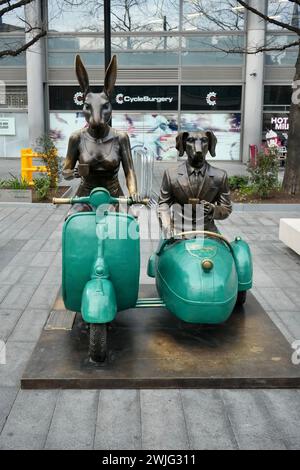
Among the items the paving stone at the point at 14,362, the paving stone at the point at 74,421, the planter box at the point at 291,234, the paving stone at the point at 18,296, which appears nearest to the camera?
the paving stone at the point at 74,421

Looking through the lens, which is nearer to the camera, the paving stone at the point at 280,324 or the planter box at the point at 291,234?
the paving stone at the point at 280,324

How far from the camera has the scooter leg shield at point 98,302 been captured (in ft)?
11.4

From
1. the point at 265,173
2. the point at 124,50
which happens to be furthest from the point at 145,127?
the point at 265,173

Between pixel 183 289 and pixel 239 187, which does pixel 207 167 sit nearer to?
pixel 183 289

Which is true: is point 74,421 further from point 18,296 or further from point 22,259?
point 22,259

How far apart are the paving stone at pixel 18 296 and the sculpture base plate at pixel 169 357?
0.98 m

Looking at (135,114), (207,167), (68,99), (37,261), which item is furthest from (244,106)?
(207,167)

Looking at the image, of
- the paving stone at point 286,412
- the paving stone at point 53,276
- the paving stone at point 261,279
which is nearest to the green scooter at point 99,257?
the paving stone at point 286,412

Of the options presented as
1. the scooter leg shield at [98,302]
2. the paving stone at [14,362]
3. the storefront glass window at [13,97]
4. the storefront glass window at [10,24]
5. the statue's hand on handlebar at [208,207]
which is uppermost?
the storefront glass window at [10,24]

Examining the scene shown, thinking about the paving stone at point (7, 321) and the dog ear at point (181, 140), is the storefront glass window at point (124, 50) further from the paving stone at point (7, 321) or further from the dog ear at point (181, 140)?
the paving stone at point (7, 321)

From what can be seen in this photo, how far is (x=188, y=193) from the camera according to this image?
4367 mm

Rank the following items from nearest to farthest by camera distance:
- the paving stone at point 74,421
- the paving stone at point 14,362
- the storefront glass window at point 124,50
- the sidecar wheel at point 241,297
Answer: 1. the paving stone at point 74,421
2. the paving stone at point 14,362
3. the sidecar wheel at point 241,297
4. the storefront glass window at point 124,50

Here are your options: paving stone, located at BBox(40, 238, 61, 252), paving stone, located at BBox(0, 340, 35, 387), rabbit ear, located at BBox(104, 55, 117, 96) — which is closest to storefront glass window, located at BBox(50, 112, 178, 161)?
paving stone, located at BBox(40, 238, 61, 252)
